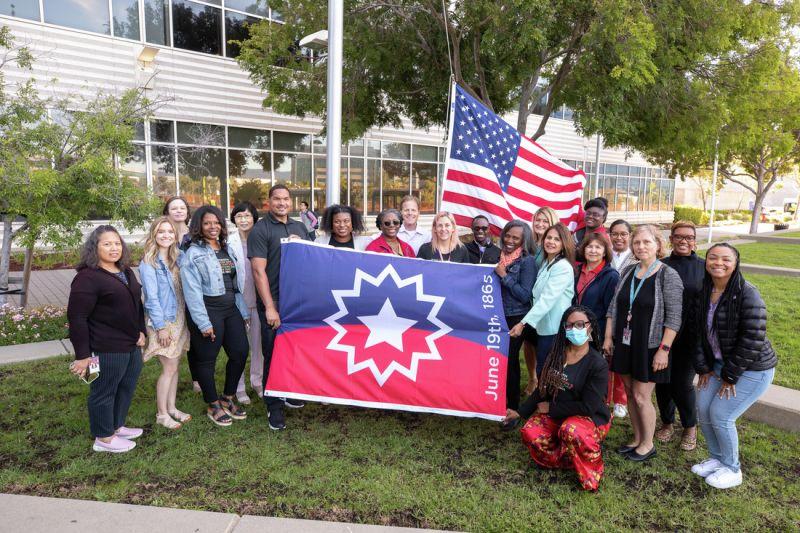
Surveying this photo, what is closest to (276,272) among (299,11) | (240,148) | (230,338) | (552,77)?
(230,338)

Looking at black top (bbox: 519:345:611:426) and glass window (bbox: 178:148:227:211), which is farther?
glass window (bbox: 178:148:227:211)

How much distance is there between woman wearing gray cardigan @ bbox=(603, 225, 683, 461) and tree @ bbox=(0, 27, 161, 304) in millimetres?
6370

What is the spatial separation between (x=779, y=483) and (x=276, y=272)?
4119 millimetres

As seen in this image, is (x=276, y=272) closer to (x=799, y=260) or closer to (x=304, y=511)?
(x=304, y=511)

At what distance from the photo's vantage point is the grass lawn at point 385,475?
3.39 metres

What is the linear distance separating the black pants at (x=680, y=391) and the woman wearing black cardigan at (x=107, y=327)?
13.8 feet

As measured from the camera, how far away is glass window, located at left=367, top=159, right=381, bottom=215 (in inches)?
786

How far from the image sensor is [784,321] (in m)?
8.00

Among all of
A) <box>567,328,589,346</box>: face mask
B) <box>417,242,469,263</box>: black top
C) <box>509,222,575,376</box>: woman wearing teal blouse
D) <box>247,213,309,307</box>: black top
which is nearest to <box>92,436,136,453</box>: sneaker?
<box>247,213,309,307</box>: black top

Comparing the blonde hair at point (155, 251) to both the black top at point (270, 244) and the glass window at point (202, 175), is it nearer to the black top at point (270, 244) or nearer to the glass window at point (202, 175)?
the black top at point (270, 244)

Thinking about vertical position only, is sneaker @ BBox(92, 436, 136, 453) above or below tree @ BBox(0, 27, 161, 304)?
below

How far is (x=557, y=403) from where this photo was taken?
13.0 feet

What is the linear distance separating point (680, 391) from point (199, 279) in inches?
156

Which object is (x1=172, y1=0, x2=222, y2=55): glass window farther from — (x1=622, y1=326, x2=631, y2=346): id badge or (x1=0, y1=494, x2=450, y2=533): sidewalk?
(x1=622, y1=326, x2=631, y2=346): id badge
